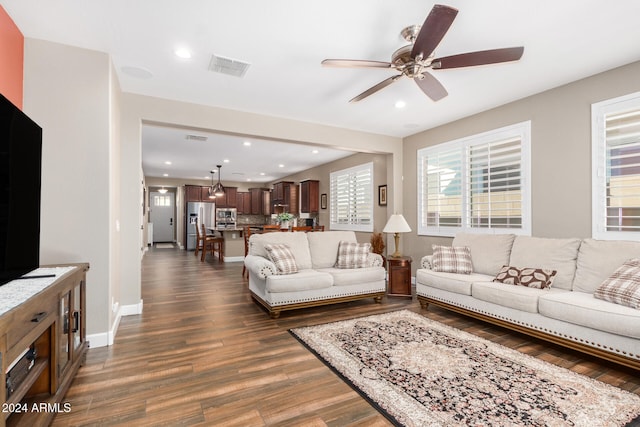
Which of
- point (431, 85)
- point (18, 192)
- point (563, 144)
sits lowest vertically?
point (18, 192)

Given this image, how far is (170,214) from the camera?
13.9 m

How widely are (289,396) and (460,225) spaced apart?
3.81 meters

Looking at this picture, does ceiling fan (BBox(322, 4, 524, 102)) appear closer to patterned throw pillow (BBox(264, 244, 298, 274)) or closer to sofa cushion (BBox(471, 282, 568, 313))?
sofa cushion (BBox(471, 282, 568, 313))

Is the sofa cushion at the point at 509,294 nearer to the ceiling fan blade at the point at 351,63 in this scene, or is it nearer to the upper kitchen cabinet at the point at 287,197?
the ceiling fan blade at the point at 351,63

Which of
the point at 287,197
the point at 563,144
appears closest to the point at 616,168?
the point at 563,144

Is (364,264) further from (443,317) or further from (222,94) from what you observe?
(222,94)

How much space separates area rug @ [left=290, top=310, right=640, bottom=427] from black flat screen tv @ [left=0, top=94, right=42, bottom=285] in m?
2.19

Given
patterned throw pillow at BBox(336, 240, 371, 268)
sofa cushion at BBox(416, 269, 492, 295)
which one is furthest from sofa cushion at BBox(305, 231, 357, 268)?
sofa cushion at BBox(416, 269, 492, 295)

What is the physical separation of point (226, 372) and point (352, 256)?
241 cm

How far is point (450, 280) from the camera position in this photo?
369cm

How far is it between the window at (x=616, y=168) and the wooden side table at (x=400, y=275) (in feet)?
7.10

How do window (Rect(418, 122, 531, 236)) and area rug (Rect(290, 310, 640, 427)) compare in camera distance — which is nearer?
area rug (Rect(290, 310, 640, 427))

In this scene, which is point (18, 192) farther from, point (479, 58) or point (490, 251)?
point (490, 251)

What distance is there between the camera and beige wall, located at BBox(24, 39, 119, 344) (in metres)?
2.66
